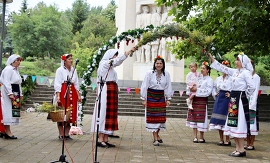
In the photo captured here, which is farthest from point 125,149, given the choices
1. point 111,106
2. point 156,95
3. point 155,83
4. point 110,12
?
point 110,12

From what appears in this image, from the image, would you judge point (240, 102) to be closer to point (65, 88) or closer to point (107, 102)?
point (107, 102)

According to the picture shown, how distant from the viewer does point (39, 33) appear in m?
55.5

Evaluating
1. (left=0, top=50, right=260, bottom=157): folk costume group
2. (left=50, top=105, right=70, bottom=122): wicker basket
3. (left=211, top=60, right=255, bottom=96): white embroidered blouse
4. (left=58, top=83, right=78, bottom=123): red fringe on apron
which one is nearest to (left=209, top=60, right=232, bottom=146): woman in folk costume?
(left=0, top=50, right=260, bottom=157): folk costume group

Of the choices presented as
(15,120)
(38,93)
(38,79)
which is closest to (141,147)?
(15,120)

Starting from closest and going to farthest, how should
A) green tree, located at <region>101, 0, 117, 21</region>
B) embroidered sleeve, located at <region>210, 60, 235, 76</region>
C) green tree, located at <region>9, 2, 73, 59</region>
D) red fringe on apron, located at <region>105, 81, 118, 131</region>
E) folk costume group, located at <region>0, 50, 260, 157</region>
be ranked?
folk costume group, located at <region>0, 50, 260, 157</region> → embroidered sleeve, located at <region>210, 60, 235, 76</region> → red fringe on apron, located at <region>105, 81, 118, 131</region> → green tree, located at <region>9, 2, 73, 59</region> → green tree, located at <region>101, 0, 117, 21</region>

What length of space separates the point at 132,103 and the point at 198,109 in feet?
30.8

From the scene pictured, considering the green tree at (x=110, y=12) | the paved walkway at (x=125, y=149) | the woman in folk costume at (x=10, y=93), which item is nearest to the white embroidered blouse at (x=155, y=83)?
the paved walkway at (x=125, y=149)

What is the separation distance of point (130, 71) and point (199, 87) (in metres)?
15.2

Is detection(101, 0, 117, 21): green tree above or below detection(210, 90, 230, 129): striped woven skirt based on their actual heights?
above

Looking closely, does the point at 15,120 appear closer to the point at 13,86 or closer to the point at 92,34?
the point at 13,86

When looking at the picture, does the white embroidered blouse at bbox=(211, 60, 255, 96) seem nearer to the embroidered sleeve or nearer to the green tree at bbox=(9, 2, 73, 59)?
the embroidered sleeve

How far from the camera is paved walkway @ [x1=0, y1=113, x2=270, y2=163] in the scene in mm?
7535

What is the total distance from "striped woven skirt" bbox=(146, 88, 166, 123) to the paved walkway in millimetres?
568

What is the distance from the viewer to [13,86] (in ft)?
32.4
